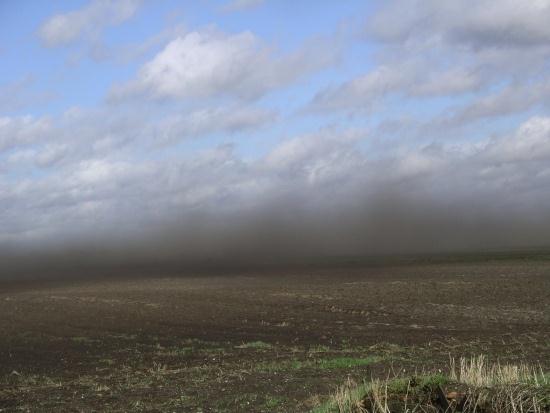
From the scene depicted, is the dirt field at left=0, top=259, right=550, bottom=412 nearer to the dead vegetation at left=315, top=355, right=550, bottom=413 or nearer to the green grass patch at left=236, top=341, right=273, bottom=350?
the green grass patch at left=236, top=341, right=273, bottom=350

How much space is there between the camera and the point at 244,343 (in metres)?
25.9

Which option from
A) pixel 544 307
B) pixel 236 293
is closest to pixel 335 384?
pixel 544 307

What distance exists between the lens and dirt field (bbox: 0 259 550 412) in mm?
14789

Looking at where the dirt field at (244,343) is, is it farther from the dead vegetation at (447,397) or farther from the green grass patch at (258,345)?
the dead vegetation at (447,397)

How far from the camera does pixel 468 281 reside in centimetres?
6094

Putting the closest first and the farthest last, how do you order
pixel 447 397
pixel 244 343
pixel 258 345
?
pixel 447 397, pixel 258 345, pixel 244 343

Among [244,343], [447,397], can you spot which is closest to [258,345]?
[244,343]

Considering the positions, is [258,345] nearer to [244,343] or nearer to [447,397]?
[244,343]

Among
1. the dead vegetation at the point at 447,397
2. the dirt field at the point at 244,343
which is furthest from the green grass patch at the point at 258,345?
the dead vegetation at the point at 447,397

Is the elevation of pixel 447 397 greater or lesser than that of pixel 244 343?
greater

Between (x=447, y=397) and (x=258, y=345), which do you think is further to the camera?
(x=258, y=345)

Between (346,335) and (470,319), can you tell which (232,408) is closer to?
(346,335)

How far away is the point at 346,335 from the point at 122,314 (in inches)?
734

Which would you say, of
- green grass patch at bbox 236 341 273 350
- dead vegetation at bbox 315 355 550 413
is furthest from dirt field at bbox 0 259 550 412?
dead vegetation at bbox 315 355 550 413
